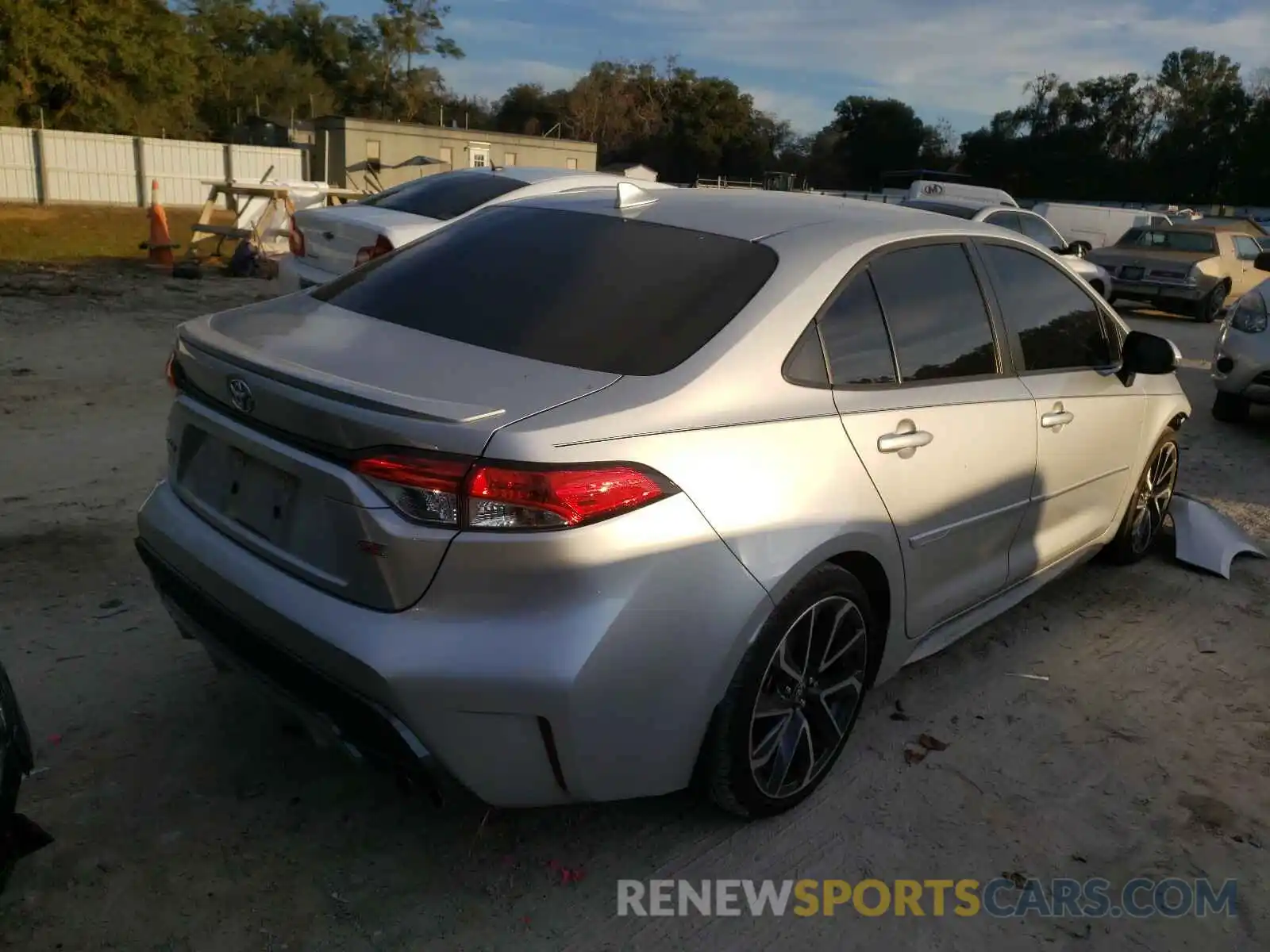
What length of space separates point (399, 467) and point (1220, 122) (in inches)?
2818

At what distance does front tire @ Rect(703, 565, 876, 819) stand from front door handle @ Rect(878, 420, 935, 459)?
1.29ft

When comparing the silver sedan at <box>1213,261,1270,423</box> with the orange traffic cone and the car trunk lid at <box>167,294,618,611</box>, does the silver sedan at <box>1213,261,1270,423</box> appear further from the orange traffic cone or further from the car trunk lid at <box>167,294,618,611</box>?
the orange traffic cone

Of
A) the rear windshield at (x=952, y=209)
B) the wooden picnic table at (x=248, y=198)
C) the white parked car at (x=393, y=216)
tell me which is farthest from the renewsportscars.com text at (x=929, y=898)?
the wooden picnic table at (x=248, y=198)

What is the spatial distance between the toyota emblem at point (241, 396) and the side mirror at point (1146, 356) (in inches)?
136

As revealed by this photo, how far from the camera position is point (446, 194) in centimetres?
927

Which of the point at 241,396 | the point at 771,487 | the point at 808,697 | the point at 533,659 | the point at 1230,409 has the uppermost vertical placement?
the point at 241,396

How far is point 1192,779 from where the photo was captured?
3246mm

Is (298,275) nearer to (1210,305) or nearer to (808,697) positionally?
(808,697)

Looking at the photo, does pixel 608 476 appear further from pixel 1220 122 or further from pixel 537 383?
pixel 1220 122

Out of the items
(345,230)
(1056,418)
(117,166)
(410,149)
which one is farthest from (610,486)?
(410,149)

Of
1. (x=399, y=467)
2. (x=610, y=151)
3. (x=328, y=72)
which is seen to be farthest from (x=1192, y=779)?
(x=328, y=72)

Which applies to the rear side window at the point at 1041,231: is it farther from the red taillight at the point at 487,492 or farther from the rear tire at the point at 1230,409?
the red taillight at the point at 487,492

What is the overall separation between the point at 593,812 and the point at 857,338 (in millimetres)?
1589

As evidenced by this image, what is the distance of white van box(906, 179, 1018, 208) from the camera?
660 inches
